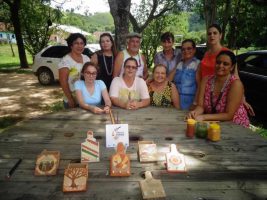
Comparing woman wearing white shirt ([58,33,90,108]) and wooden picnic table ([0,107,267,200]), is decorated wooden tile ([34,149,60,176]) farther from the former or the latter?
woman wearing white shirt ([58,33,90,108])

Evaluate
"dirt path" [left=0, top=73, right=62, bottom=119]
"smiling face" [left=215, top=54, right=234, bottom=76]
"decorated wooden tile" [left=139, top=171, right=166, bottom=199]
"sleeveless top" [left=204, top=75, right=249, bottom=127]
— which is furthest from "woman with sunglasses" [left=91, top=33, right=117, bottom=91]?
"dirt path" [left=0, top=73, right=62, bottom=119]

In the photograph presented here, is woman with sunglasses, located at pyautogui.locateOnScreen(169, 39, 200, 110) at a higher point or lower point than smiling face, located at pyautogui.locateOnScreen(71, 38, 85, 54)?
lower

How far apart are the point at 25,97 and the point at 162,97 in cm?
718

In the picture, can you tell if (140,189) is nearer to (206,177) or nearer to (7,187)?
(206,177)

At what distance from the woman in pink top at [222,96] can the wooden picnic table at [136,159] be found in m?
0.18

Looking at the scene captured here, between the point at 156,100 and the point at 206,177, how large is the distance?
190 cm

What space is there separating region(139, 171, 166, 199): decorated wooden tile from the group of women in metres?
1.41

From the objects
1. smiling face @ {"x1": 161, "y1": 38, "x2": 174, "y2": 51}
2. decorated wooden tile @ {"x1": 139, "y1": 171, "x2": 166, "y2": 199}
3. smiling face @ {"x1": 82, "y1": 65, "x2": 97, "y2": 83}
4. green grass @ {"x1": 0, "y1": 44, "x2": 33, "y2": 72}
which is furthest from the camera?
green grass @ {"x1": 0, "y1": 44, "x2": 33, "y2": 72}

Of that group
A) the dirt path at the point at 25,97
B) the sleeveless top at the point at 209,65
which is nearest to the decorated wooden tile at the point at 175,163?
the sleeveless top at the point at 209,65

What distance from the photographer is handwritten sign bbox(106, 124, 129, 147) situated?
246 centimetres

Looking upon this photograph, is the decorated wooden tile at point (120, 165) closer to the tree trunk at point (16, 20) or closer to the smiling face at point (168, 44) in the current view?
the smiling face at point (168, 44)

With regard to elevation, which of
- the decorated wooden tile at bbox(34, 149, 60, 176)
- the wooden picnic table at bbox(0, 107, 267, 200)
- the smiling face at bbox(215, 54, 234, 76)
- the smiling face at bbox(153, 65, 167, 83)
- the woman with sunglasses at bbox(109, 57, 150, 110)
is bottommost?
the wooden picnic table at bbox(0, 107, 267, 200)

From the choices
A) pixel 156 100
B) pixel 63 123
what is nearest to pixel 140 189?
pixel 63 123

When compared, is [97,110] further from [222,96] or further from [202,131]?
[222,96]
